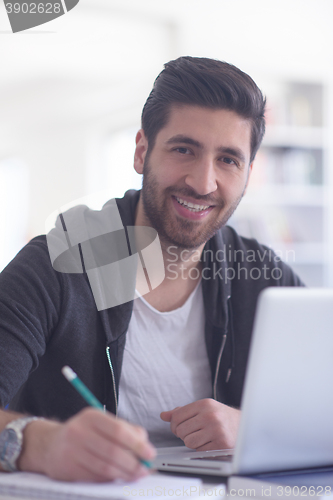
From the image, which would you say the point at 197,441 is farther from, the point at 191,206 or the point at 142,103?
the point at 142,103

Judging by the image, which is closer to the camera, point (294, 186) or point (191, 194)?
point (191, 194)

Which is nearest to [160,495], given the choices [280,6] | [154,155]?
[154,155]

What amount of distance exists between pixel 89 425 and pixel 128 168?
3.02m

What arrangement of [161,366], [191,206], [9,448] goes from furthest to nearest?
[191,206] < [161,366] < [9,448]

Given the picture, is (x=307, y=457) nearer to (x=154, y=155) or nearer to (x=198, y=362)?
(x=198, y=362)

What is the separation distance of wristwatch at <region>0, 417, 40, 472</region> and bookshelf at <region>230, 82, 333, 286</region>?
2669 millimetres

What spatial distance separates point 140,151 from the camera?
4.76 ft

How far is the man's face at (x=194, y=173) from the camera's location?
4.11 feet

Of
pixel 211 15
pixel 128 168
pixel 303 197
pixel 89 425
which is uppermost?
pixel 211 15

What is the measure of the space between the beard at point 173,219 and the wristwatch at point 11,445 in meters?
0.77

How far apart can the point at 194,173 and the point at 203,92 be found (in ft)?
0.68

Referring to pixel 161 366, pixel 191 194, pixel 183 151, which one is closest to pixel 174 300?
pixel 161 366

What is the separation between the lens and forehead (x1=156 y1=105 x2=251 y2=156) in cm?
124

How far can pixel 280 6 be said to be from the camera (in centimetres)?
323
